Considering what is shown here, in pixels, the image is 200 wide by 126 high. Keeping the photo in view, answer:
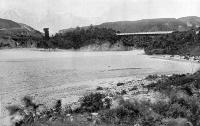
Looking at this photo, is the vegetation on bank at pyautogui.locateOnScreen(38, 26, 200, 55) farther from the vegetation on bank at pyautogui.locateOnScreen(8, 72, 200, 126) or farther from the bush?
the vegetation on bank at pyautogui.locateOnScreen(8, 72, 200, 126)

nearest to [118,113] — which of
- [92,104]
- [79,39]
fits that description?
[92,104]

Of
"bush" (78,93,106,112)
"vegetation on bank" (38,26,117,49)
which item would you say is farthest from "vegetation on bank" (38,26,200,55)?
"bush" (78,93,106,112)

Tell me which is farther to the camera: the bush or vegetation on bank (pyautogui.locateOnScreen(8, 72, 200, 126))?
the bush

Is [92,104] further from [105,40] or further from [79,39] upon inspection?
[79,39]

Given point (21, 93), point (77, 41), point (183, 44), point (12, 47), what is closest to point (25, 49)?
point (12, 47)

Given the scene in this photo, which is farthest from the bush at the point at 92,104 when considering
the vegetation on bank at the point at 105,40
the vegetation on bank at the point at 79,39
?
the vegetation on bank at the point at 79,39

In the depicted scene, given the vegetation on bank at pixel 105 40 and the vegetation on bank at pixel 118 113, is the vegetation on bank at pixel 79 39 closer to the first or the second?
the vegetation on bank at pixel 105 40

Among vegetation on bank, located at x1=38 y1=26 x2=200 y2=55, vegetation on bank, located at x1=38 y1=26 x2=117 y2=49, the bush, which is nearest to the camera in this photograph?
the bush

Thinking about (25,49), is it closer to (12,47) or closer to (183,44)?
(12,47)
